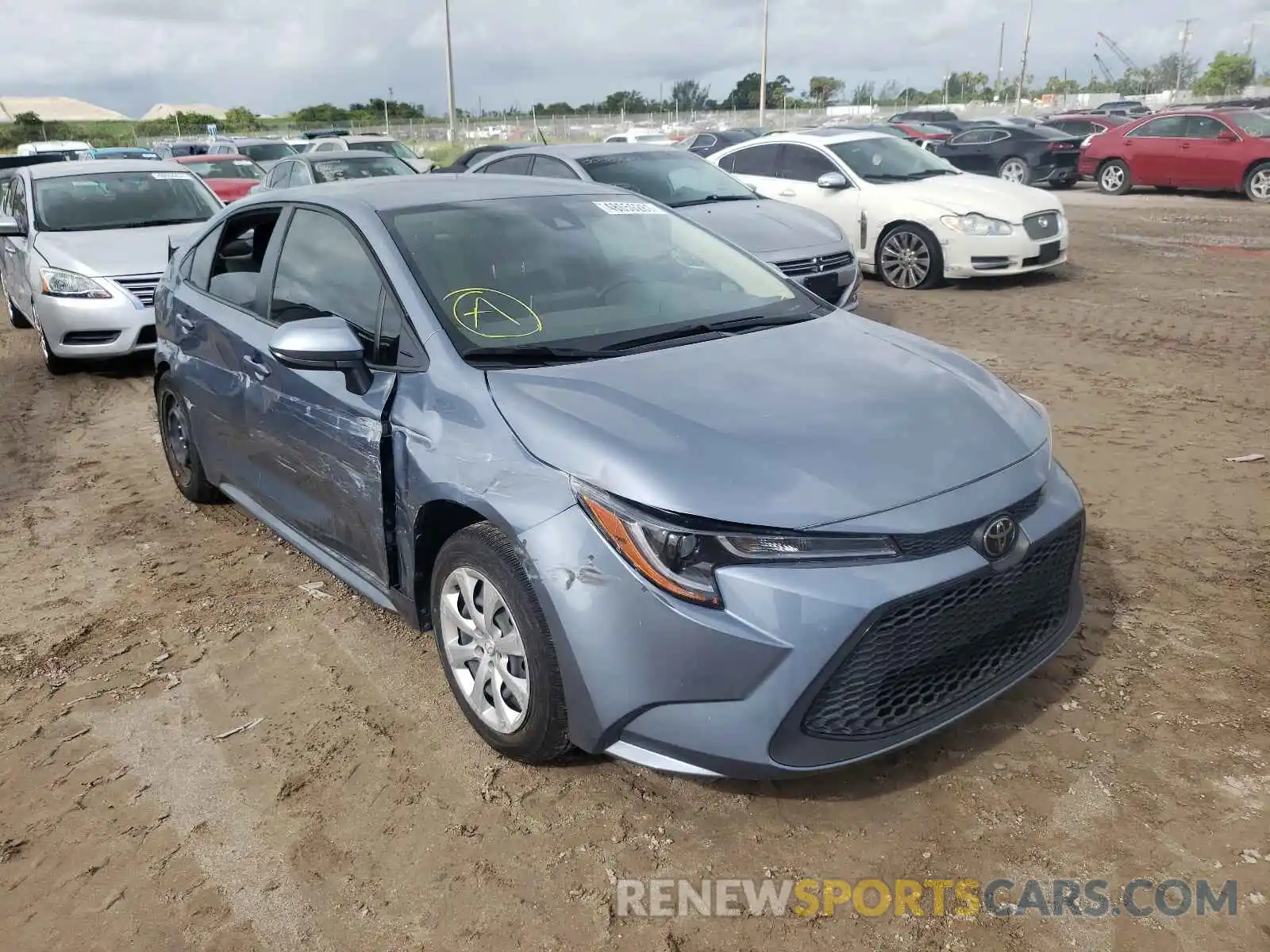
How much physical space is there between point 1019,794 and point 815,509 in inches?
42.8

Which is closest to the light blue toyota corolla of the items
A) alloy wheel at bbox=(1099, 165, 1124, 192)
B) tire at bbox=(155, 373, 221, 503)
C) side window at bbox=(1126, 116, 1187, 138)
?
tire at bbox=(155, 373, 221, 503)

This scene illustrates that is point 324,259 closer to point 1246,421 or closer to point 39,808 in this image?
point 39,808

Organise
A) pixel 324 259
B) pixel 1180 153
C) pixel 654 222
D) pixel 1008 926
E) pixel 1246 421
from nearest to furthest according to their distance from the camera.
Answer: pixel 1008 926, pixel 324 259, pixel 654 222, pixel 1246 421, pixel 1180 153

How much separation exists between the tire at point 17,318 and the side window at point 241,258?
641 centimetres

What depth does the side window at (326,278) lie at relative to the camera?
11.4ft

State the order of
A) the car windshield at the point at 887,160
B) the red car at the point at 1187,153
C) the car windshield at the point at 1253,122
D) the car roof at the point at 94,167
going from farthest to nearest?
the car windshield at the point at 1253,122 → the red car at the point at 1187,153 → the car windshield at the point at 887,160 → the car roof at the point at 94,167

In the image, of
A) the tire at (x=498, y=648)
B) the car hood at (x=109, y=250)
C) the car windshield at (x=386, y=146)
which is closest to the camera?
the tire at (x=498, y=648)

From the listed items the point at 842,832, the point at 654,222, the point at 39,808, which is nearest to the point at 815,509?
the point at 842,832

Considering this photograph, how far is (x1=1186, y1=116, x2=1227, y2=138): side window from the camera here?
18.0 metres

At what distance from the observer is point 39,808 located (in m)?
2.97

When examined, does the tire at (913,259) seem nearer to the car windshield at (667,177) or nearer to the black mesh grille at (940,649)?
the car windshield at (667,177)

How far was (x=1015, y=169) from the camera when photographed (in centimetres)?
2062

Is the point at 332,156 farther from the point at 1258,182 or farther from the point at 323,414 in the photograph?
the point at 1258,182

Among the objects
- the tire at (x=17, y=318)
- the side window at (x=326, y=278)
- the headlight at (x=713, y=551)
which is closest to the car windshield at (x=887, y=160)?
the side window at (x=326, y=278)
